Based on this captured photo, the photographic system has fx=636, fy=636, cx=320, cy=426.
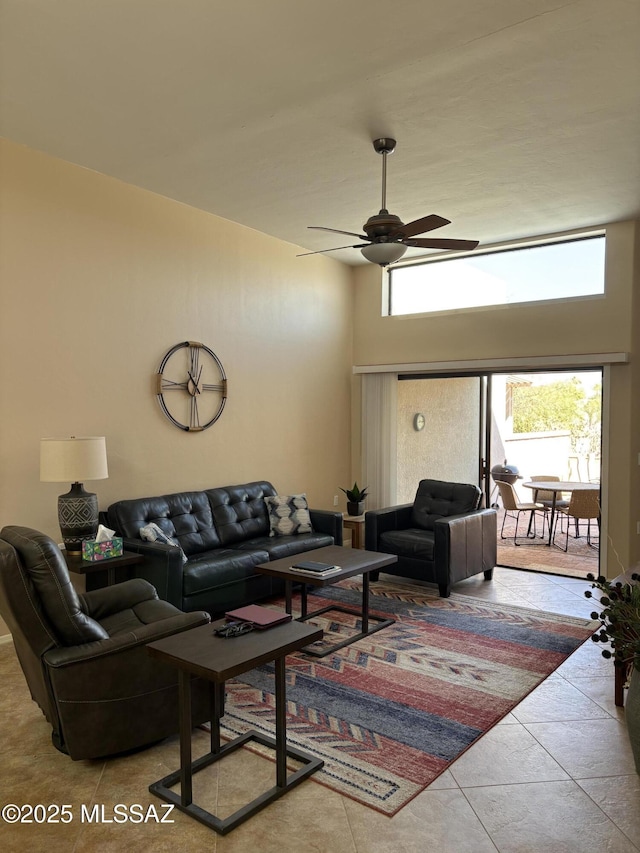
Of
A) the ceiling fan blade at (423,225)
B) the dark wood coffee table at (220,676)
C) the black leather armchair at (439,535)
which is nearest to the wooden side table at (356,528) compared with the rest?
the black leather armchair at (439,535)

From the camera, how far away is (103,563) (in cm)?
399

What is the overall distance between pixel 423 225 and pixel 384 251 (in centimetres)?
34

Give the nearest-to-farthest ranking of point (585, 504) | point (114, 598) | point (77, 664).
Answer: point (77, 664) < point (114, 598) < point (585, 504)

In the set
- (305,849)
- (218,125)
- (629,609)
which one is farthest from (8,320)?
(629,609)

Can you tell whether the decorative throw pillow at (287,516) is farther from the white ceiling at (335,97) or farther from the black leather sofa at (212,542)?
the white ceiling at (335,97)

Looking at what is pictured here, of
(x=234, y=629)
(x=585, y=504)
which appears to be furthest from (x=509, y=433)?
(x=234, y=629)

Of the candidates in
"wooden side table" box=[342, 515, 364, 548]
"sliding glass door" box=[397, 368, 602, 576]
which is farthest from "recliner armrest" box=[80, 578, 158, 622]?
"sliding glass door" box=[397, 368, 602, 576]

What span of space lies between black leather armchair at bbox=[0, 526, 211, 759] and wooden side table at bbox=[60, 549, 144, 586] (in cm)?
108

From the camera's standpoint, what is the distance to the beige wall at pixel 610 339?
18.2 ft

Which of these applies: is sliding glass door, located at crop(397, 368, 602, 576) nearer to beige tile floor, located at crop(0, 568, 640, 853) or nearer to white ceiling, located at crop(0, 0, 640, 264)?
white ceiling, located at crop(0, 0, 640, 264)

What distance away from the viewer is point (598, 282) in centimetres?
577

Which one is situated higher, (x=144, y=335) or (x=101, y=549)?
(x=144, y=335)

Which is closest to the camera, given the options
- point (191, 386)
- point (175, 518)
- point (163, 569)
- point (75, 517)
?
point (75, 517)

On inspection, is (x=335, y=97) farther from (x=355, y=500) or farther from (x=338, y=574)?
(x=355, y=500)
